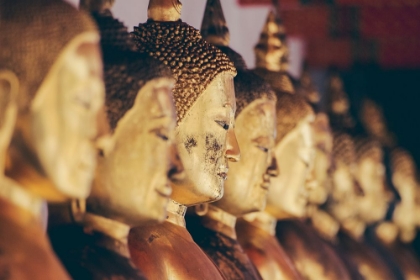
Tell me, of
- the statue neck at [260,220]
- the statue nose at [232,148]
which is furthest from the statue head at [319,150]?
the statue nose at [232,148]

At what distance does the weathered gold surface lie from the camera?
2566 mm

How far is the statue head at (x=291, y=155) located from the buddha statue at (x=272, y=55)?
7 centimetres

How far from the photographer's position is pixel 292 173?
273 centimetres

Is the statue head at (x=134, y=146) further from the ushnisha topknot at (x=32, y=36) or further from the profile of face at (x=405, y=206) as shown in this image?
the profile of face at (x=405, y=206)

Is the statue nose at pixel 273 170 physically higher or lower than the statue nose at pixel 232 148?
lower

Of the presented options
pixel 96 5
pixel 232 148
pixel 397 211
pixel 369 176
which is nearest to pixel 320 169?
pixel 369 176

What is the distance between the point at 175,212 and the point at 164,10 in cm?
38

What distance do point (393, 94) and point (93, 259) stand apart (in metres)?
3.64

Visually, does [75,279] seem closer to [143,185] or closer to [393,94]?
[143,185]

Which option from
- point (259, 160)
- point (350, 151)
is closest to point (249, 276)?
point (259, 160)

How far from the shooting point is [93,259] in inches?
69.7

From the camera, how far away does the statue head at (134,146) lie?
67.8 inches

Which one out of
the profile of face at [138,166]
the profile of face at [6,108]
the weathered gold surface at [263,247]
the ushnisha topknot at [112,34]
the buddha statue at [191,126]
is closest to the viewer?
the profile of face at [6,108]

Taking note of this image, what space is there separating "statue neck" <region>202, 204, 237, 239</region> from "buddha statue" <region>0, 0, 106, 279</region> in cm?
79
